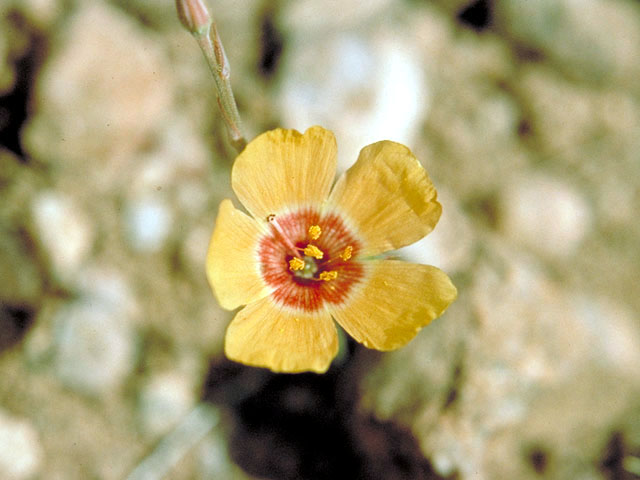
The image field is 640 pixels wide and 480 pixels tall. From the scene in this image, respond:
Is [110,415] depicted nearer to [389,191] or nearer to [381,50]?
[389,191]

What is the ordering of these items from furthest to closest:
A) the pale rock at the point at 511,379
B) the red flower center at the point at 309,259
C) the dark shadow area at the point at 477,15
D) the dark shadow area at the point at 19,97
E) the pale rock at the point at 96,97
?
the dark shadow area at the point at 477,15 < the dark shadow area at the point at 19,97 < the pale rock at the point at 96,97 < the pale rock at the point at 511,379 < the red flower center at the point at 309,259

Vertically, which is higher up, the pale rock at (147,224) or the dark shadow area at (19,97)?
the dark shadow area at (19,97)

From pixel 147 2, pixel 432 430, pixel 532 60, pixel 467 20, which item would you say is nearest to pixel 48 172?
pixel 147 2

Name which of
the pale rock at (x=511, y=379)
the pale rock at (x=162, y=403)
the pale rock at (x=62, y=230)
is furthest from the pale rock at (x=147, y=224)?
the pale rock at (x=511, y=379)

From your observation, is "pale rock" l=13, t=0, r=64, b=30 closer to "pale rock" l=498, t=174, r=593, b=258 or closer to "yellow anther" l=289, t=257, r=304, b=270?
"yellow anther" l=289, t=257, r=304, b=270

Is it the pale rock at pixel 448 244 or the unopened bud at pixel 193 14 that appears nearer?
the unopened bud at pixel 193 14

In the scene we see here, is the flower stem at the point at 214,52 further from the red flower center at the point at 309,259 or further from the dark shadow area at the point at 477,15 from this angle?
the dark shadow area at the point at 477,15

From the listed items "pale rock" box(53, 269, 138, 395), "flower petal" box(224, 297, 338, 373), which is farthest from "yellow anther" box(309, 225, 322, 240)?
"pale rock" box(53, 269, 138, 395)
